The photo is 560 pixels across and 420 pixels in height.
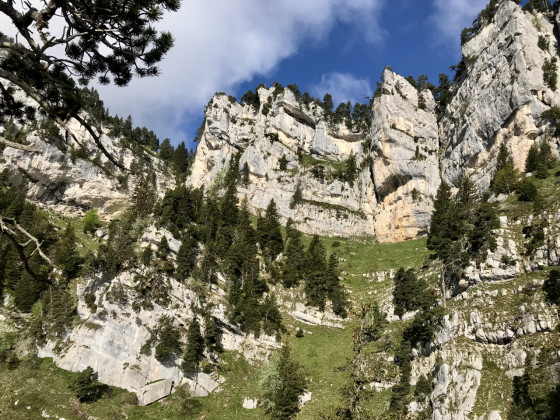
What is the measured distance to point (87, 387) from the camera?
122 feet

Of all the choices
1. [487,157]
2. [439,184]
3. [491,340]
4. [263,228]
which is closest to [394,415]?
[491,340]

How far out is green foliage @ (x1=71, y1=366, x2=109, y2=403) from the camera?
37062 mm

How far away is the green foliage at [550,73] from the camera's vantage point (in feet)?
236

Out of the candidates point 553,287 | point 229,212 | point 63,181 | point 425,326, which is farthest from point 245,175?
point 553,287

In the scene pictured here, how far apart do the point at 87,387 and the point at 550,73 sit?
322ft

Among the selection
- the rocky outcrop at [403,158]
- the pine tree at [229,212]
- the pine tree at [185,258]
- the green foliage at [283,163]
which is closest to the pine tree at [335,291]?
the pine tree at [185,258]

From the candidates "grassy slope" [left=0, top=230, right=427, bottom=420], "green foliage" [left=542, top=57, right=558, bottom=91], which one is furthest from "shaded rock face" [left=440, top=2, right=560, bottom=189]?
"grassy slope" [left=0, top=230, right=427, bottom=420]

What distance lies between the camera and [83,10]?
290 inches

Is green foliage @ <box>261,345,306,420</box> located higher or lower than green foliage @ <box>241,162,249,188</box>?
lower

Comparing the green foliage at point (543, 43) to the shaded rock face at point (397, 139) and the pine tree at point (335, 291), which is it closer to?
the shaded rock face at point (397, 139)

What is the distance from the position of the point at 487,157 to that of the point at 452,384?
6179 cm

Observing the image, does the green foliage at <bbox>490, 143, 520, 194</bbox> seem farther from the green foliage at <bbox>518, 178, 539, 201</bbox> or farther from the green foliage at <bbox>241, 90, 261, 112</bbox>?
the green foliage at <bbox>241, 90, 261, 112</bbox>

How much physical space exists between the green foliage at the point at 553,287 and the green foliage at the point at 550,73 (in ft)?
193

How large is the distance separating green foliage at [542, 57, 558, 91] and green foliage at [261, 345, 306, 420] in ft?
250
